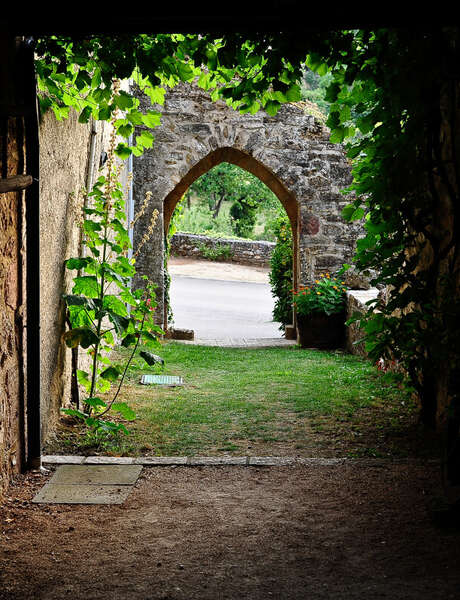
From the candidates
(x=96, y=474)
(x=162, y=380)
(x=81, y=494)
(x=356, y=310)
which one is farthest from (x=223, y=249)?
(x=81, y=494)

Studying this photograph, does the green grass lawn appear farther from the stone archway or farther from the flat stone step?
the stone archway

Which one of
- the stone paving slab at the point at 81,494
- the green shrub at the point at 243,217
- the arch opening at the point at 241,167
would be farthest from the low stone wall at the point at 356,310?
the green shrub at the point at 243,217

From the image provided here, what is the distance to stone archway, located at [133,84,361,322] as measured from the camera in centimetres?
926

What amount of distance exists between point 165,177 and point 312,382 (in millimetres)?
4173

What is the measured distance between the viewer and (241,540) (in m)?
2.77

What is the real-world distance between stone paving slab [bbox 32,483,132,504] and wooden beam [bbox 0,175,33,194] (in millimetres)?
1399

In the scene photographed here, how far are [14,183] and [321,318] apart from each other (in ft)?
21.0

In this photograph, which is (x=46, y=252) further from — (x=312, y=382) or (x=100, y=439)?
(x=312, y=382)

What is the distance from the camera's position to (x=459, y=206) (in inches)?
142

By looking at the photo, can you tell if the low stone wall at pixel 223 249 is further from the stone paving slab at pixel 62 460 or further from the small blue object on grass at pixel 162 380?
the stone paving slab at pixel 62 460

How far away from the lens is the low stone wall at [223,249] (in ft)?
73.0

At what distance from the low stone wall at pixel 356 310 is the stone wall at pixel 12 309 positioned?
474 centimetres

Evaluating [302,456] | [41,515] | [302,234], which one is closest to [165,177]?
[302,234]

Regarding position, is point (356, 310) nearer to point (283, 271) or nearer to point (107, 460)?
point (283, 271)
